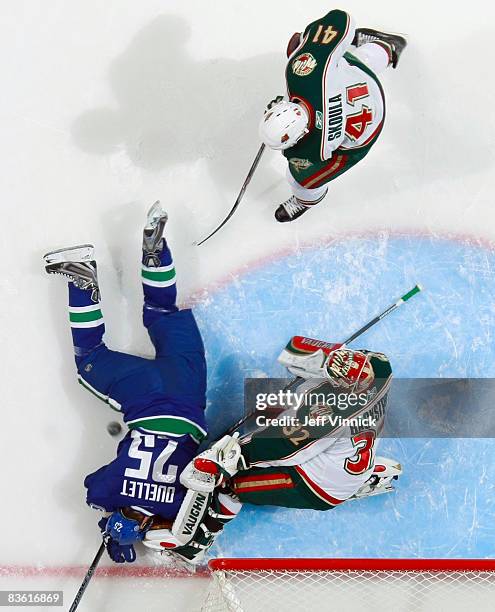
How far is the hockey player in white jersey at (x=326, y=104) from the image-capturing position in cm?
238

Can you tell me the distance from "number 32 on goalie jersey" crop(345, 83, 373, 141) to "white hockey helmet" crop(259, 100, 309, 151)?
0.58ft

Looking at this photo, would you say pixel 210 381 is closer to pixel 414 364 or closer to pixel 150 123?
pixel 414 364

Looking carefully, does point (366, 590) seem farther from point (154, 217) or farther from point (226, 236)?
point (154, 217)

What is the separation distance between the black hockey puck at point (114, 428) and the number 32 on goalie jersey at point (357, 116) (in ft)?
4.26

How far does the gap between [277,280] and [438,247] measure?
0.59 meters

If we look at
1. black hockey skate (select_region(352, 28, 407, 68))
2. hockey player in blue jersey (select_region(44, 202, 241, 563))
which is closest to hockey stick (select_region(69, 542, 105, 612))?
hockey player in blue jersey (select_region(44, 202, 241, 563))

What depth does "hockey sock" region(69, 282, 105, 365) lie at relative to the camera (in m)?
2.81

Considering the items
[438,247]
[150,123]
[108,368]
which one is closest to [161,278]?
[108,368]

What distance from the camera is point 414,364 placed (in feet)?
9.72

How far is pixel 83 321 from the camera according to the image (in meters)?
2.81

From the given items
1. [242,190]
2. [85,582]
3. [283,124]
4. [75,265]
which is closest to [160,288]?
[75,265]

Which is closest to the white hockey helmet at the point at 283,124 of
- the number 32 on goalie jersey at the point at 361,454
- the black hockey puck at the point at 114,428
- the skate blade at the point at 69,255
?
the skate blade at the point at 69,255

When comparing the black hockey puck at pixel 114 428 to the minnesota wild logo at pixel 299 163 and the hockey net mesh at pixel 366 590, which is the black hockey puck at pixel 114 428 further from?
the minnesota wild logo at pixel 299 163

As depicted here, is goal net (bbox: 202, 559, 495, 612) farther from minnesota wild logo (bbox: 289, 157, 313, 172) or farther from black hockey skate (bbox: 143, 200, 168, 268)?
minnesota wild logo (bbox: 289, 157, 313, 172)
